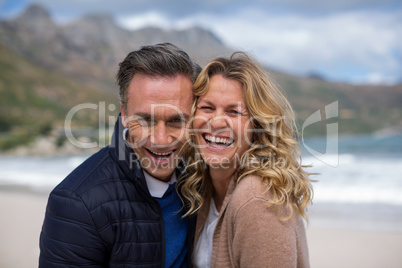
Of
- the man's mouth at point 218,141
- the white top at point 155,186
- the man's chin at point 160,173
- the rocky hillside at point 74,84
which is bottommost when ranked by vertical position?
the white top at point 155,186

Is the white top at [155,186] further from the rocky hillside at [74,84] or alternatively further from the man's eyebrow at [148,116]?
the rocky hillside at [74,84]

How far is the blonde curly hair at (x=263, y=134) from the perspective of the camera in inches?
99.6

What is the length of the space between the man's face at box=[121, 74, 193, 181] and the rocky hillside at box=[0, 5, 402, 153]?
23.2 meters

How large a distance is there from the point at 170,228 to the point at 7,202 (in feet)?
33.4

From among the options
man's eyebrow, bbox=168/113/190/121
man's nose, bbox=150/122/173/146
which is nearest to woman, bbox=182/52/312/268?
man's eyebrow, bbox=168/113/190/121

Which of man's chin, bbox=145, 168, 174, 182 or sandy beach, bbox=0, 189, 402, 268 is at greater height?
man's chin, bbox=145, 168, 174, 182

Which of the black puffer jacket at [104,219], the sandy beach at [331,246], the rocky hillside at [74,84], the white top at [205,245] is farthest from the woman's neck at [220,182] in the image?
the rocky hillside at [74,84]

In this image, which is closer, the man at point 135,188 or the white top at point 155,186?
the man at point 135,188

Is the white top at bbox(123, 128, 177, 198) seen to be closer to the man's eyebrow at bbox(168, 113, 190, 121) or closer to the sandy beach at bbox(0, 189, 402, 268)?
the man's eyebrow at bbox(168, 113, 190, 121)

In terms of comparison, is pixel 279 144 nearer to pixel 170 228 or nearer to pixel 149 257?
pixel 170 228

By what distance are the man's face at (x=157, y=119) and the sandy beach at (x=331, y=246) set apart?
5023mm

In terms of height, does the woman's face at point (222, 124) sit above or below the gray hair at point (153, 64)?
below

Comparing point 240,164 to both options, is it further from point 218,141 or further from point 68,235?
point 68,235

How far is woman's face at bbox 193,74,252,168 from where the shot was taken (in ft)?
8.80
